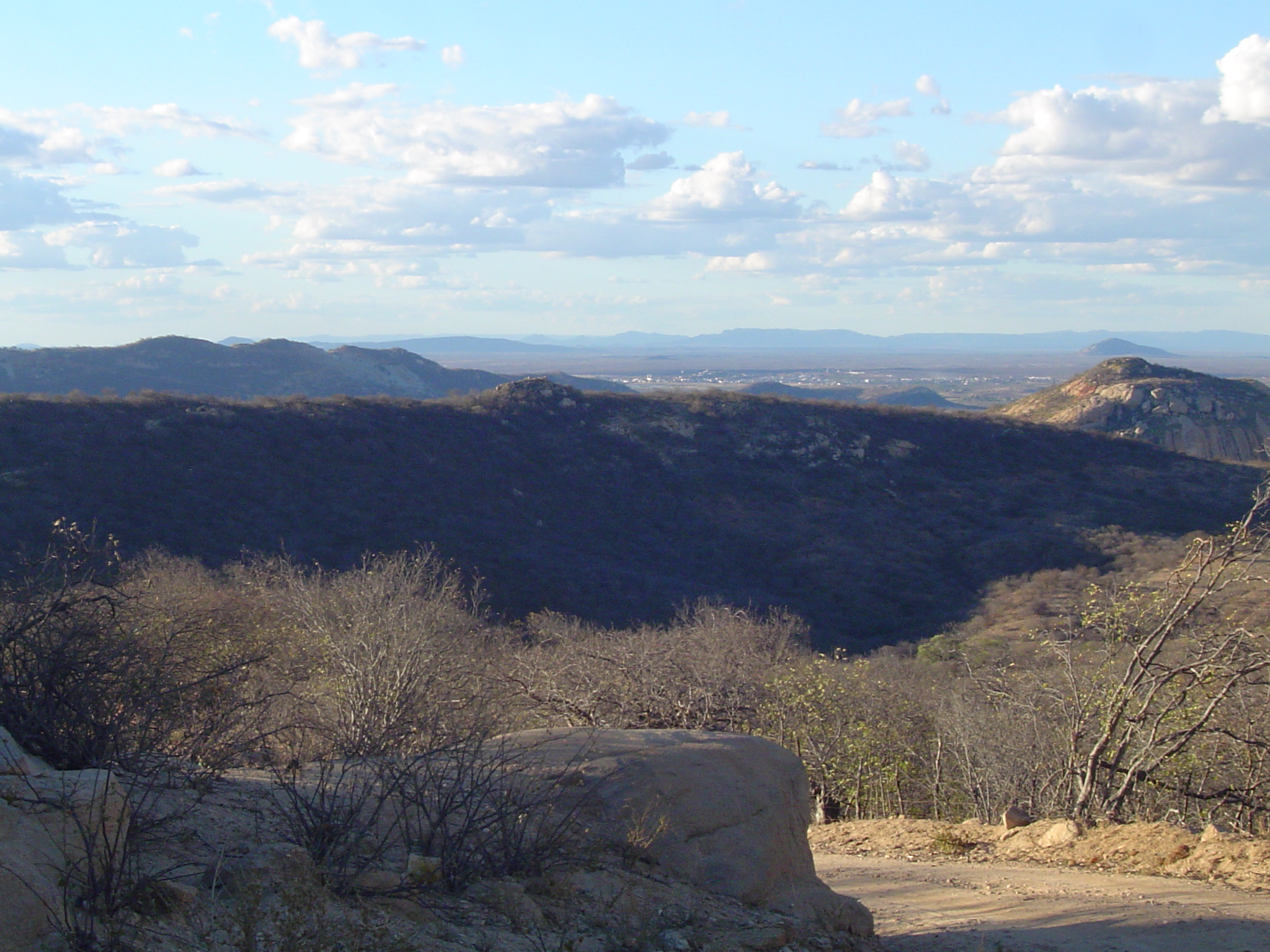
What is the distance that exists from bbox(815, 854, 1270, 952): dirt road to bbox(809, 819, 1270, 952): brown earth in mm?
14

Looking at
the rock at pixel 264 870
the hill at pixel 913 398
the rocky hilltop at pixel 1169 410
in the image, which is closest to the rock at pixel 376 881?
the rock at pixel 264 870

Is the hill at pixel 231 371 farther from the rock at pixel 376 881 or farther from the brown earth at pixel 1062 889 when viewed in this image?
the rock at pixel 376 881

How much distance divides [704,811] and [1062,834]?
465cm

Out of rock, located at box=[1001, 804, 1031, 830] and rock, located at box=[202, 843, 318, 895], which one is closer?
rock, located at box=[202, 843, 318, 895]

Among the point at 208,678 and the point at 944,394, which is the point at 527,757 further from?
the point at 944,394


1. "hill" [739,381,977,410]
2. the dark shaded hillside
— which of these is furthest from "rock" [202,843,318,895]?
"hill" [739,381,977,410]

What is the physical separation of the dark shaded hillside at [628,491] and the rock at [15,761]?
2504 cm

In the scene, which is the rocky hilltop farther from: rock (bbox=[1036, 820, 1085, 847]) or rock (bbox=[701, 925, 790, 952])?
rock (bbox=[701, 925, 790, 952])

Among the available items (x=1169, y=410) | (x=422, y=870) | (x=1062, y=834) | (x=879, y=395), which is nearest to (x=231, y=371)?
(x=879, y=395)

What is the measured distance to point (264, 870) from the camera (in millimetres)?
4488

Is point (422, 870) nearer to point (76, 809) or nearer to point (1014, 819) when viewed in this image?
point (76, 809)

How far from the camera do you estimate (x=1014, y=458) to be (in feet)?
156

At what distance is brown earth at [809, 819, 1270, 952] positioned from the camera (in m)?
6.29

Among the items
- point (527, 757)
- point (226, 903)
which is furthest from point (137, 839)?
point (527, 757)
